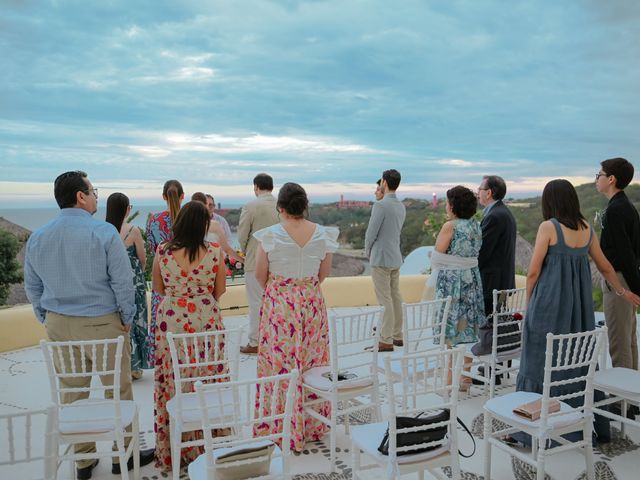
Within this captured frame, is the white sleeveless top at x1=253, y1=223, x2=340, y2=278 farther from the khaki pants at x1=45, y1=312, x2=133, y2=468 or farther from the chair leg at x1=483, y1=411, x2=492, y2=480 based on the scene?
the chair leg at x1=483, y1=411, x2=492, y2=480

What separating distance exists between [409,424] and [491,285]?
2.28m

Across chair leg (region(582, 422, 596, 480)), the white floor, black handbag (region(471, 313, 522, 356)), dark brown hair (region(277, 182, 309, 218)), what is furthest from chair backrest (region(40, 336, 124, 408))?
black handbag (region(471, 313, 522, 356))

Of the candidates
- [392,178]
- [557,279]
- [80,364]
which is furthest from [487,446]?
[392,178]

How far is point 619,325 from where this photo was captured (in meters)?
3.85

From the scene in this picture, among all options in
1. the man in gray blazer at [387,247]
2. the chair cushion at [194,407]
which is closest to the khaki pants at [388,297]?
the man in gray blazer at [387,247]

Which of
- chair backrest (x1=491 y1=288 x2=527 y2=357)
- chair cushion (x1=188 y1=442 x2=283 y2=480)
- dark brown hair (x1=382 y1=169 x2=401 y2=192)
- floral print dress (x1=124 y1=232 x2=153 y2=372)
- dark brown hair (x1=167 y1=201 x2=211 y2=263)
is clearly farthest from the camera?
dark brown hair (x1=382 y1=169 x2=401 y2=192)

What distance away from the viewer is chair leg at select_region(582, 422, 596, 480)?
291cm

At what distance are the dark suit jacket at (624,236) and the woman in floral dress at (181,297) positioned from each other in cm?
258

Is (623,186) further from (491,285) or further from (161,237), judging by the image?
(161,237)

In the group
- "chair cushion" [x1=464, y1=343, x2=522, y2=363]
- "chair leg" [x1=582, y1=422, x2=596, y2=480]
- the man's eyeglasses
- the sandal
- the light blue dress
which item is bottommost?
the sandal

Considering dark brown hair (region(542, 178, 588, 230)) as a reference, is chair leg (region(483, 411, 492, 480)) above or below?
below

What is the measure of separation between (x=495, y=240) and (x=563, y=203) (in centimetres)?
107

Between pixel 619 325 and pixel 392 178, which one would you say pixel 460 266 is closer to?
pixel 619 325

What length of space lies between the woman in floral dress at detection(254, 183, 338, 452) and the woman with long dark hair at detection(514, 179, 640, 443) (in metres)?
1.28
